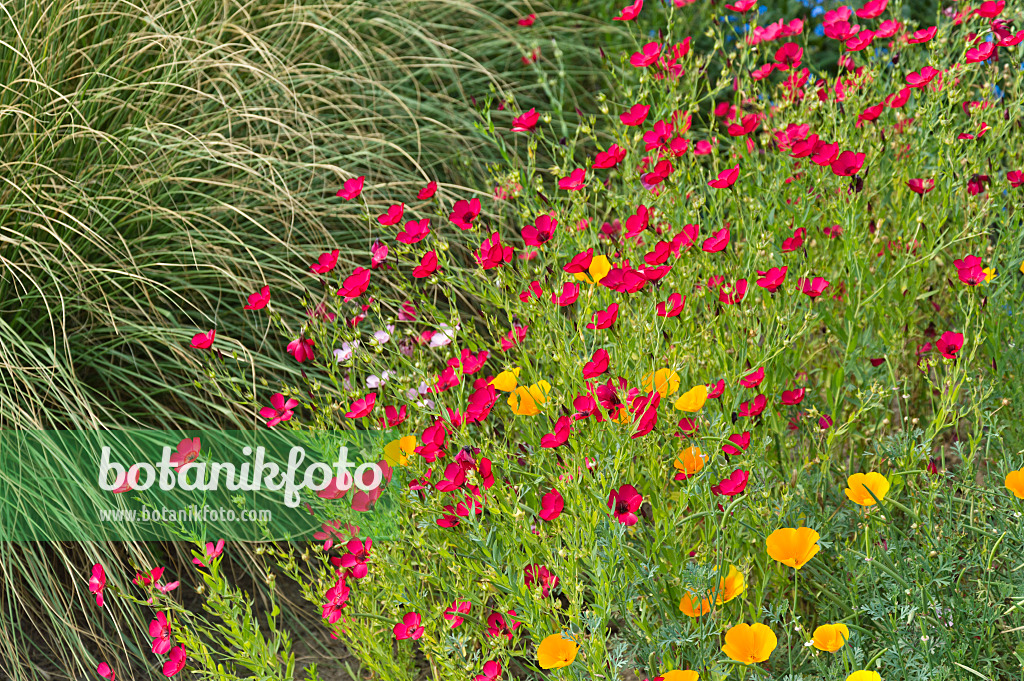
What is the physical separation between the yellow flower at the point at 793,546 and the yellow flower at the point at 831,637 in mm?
103

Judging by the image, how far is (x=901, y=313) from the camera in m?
1.93

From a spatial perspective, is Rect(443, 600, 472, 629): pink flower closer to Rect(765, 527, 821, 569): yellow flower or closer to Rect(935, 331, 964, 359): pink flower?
Rect(765, 527, 821, 569): yellow flower

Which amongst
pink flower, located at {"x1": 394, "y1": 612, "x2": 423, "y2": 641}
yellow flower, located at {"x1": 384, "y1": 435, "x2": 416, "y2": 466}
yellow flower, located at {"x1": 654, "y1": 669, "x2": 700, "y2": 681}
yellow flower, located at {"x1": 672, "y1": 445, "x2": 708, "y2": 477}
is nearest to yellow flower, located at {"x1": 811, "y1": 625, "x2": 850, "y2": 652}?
yellow flower, located at {"x1": 654, "y1": 669, "x2": 700, "y2": 681}

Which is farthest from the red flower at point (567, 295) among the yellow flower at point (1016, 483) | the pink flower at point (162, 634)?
the pink flower at point (162, 634)

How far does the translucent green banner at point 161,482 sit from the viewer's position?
1.93 meters

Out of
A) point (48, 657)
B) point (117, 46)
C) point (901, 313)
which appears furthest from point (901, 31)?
point (48, 657)

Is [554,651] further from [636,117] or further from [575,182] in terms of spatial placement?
[636,117]

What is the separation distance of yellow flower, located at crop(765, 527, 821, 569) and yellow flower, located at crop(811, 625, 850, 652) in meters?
0.10

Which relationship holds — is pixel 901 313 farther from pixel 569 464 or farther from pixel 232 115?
pixel 232 115

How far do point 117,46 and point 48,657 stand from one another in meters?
1.80

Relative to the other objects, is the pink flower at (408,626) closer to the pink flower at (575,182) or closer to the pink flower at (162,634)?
the pink flower at (162,634)

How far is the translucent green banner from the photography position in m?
1.93

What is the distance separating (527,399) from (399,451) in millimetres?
322

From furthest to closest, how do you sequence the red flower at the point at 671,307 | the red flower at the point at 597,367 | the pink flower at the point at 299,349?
the pink flower at the point at 299,349, the red flower at the point at 671,307, the red flower at the point at 597,367
